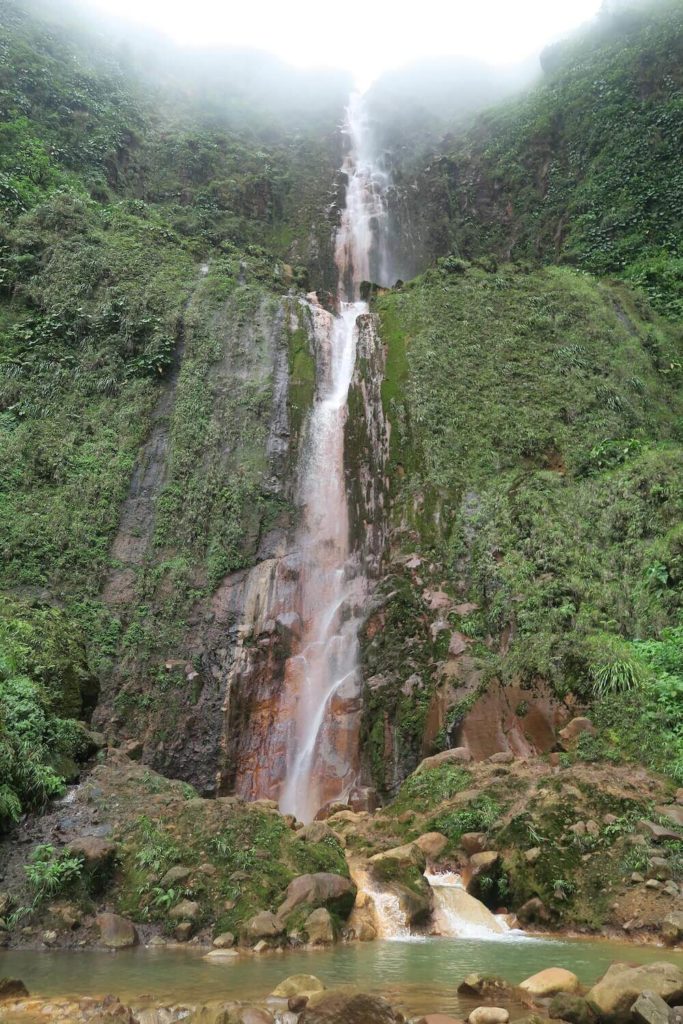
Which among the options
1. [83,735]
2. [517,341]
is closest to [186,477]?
[83,735]

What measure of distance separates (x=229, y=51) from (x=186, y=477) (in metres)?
46.1

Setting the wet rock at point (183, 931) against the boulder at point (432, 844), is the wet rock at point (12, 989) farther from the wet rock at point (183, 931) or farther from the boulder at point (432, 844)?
the boulder at point (432, 844)

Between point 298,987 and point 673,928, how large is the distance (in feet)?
12.6

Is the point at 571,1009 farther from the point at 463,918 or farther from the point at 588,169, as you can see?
the point at 588,169

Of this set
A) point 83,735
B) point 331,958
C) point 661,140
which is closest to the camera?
point 331,958

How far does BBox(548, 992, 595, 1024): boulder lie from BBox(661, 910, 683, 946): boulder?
2.79 meters

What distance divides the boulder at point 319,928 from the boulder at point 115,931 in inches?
64.8

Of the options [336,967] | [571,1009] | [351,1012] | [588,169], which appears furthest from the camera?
[588,169]

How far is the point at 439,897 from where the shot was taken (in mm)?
7410

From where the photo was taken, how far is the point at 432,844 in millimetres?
8688

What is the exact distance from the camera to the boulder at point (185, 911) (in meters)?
6.49

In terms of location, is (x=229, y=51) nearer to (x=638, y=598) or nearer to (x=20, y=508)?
(x=20, y=508)

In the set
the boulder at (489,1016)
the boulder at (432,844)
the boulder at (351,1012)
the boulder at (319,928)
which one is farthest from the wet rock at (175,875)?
the boulder at (489,1016)

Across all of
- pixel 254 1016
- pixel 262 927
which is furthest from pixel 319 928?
pixel 254 1016
